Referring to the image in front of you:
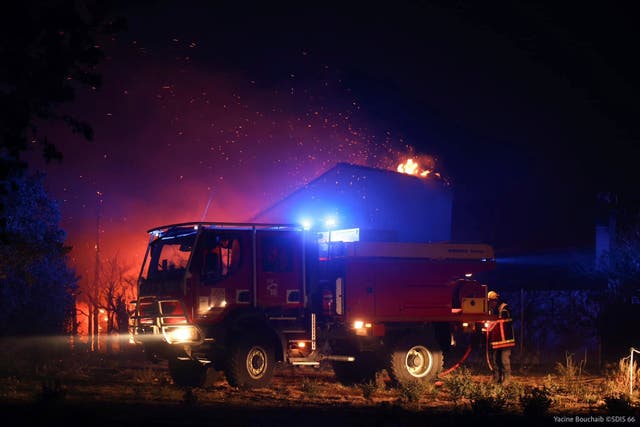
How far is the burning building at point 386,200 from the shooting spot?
38281mm

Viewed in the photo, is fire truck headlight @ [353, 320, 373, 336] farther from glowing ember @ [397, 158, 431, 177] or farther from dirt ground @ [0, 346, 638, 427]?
glowing ember @ [397, 158, 431, 177]

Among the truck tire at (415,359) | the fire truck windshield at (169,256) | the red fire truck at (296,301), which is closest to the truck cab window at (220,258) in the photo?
the red fire truck at (296,301)

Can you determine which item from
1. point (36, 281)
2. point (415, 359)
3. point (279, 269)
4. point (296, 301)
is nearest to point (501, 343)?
point (415, 359)

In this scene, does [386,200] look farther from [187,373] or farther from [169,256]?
[169,256]

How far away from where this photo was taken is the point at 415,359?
16312 millimetres

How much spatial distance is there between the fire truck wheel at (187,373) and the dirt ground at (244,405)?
247mm

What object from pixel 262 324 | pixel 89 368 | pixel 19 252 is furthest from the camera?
pixel 89 368

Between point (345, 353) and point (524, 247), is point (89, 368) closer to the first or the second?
point (345, 353)

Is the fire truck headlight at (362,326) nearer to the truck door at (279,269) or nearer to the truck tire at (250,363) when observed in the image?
the truck door at (279,269)

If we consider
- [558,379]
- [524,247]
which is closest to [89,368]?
[558,379]

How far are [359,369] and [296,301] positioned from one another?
90.8 inches

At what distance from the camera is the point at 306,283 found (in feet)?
52.4

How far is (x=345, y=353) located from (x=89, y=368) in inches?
322

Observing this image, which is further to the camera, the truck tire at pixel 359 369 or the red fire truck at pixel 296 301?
the truck tire at pixel 359 369
